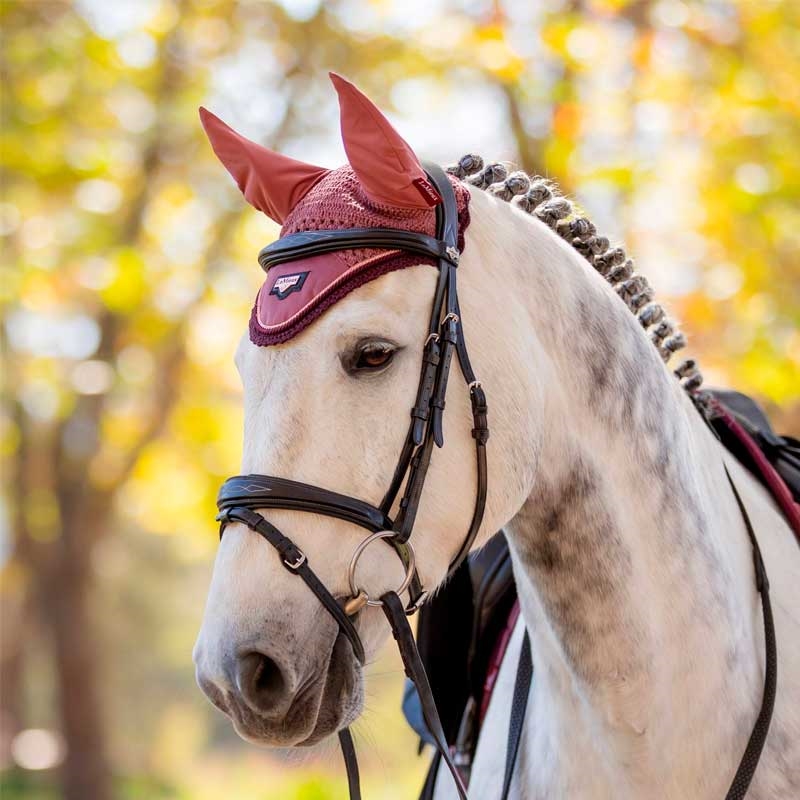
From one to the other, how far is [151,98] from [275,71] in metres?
1.12

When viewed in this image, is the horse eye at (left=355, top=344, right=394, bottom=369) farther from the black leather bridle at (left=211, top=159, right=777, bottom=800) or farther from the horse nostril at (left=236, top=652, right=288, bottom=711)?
the horse nostril at (left=236, top=652, right=288, bottom=711)

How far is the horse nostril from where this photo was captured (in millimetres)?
1671

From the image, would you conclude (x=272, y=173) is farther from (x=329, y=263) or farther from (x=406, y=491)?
(x=406, y=491)

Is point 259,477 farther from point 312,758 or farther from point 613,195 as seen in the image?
point 613,195

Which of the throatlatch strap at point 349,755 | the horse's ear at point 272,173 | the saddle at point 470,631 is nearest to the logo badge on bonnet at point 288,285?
the horse's ear at point 272,173

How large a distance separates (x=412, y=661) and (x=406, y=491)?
0.37m

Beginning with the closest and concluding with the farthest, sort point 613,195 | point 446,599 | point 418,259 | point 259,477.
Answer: point 259,477 → point 418,259 → point 446,599 → point 613,195

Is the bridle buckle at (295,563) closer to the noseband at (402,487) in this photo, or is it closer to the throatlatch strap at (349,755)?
the noseband at (402,487)

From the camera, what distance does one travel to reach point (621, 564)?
204cm

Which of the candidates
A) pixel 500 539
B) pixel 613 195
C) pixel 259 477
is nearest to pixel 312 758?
pixel 259 477

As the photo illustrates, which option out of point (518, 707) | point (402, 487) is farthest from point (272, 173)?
point (518, 707)

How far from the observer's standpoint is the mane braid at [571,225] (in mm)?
2277

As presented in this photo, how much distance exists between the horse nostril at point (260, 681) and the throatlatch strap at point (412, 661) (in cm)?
24

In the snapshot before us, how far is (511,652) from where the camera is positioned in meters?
2.65
